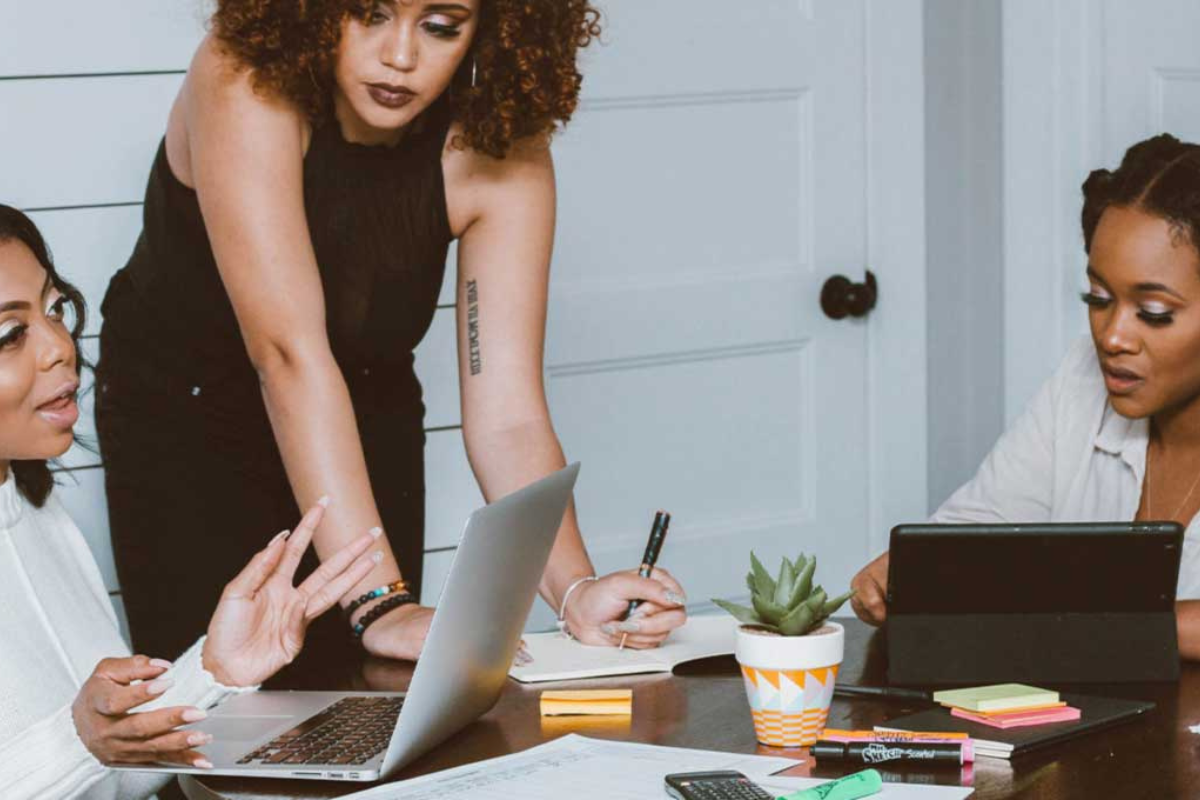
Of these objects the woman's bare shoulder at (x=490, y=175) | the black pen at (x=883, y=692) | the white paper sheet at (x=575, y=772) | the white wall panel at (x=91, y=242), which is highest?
the woman's bare shoulder at (x=490, y=175)

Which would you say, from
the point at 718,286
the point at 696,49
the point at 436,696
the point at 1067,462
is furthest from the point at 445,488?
the point at 436,696

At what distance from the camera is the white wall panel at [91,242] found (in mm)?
2631

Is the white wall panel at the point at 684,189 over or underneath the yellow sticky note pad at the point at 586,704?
over

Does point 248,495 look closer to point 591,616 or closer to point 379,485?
point 379,485

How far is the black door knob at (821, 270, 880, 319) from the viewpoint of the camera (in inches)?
136

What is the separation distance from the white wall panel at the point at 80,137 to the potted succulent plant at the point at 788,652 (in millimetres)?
1562

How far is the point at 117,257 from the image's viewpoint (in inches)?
105

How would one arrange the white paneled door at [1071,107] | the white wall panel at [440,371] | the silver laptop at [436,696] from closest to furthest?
1. the silver laptop at [436,696]
2. the white wall panel at [440,371]
3. the white paneled door at [1071,107]

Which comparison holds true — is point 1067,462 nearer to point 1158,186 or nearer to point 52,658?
point 1158,186

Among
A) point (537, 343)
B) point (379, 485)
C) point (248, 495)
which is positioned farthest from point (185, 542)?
point (537, 343)

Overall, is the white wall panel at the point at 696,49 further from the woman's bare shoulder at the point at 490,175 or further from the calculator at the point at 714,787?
the calculator at the point at 714,787

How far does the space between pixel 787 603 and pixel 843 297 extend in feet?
6.93

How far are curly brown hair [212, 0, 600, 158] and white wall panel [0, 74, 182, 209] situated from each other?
0.76 meters

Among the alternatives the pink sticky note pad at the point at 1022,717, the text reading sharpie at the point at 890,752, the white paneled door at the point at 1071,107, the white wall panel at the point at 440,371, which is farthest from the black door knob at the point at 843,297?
the text reading sharpie at the point at 890,752
